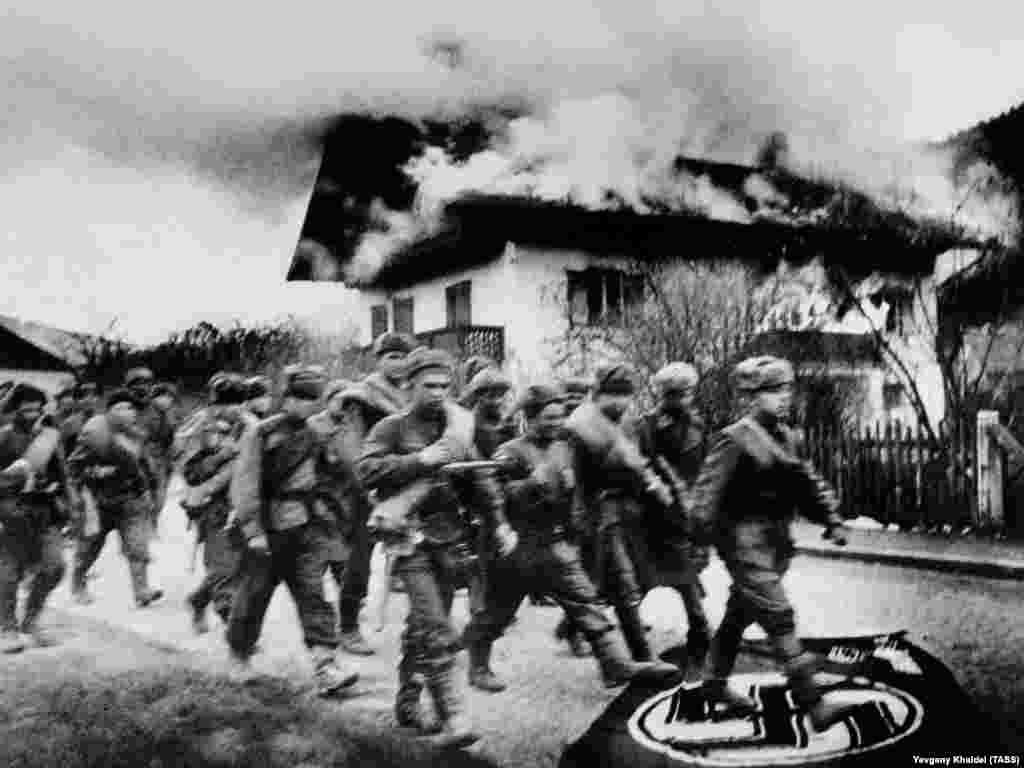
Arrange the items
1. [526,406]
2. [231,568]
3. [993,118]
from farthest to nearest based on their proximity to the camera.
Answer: [993,118]
[231,568]
[526,406]

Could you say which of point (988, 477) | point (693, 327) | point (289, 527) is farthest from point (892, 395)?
point (289, 527)

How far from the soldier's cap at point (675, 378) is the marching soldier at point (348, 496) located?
1291 millimetres

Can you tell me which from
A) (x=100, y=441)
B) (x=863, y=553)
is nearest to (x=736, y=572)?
(x=863, y=553)

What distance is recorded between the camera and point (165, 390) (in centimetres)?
389

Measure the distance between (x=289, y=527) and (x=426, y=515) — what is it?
0.67 metres

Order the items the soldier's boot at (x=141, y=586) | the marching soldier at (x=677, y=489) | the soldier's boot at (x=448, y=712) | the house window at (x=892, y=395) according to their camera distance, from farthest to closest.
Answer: the house window at (x=892, y=395), the soldier's boot at (x=141, y=586), the marching soldier at (x=677, y=489), the soldier's boot at (x=448, y=712)

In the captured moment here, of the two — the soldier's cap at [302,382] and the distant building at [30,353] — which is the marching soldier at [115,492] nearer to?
the distant building at [30,353]

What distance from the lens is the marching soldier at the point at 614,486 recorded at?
146 inches

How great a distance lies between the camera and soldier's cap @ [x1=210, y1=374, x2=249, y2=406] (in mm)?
3811

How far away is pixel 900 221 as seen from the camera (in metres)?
4.82

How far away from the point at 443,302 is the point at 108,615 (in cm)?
205

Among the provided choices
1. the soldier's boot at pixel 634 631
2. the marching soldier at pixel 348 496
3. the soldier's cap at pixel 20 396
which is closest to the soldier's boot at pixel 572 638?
the soldier's boot at pixel 634 631

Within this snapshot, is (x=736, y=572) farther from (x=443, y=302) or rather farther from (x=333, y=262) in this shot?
(x=333, y=262)

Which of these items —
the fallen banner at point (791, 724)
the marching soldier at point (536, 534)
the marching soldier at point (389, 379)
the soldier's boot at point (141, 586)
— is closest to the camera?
the fallen banner at point (791, 724)
